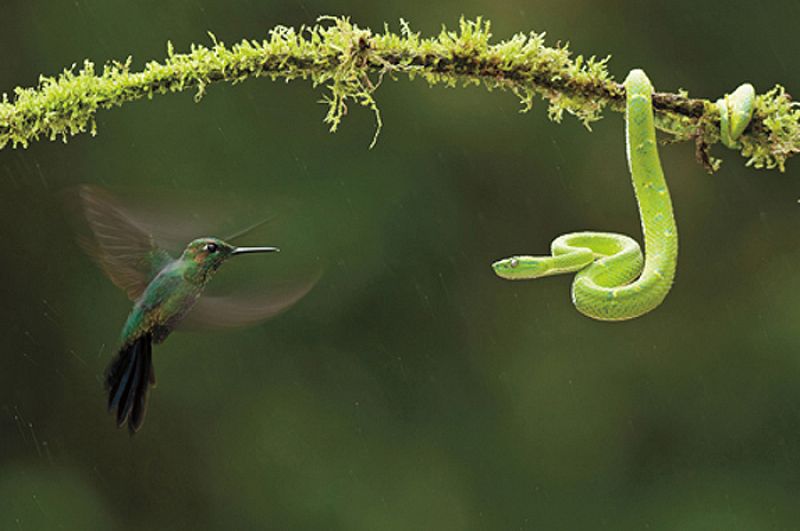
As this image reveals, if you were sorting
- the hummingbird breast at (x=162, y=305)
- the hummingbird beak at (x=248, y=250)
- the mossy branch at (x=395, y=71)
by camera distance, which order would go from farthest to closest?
the hummingbird breast at (x=162, y=305) → the hummingbird beak at (x=248, y=250) → the mossy branch at (x=395, y=71)

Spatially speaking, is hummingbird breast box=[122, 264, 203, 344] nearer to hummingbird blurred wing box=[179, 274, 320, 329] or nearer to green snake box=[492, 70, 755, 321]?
hummingbird blurred wing box=[179, 274, 320, 329]

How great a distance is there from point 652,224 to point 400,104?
8.98 ft

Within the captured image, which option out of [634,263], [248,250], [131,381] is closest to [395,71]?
[248,250]

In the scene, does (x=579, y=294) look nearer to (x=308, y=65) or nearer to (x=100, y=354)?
(x=308, y=65)

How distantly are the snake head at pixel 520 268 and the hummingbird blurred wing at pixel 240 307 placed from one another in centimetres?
26

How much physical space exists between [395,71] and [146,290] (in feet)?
1.77

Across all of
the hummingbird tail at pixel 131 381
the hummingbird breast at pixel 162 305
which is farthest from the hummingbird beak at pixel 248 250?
the hummingbird tail at pixel 131 381

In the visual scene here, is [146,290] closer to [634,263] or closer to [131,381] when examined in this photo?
[131,381]

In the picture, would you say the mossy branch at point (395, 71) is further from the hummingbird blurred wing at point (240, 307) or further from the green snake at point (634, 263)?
the hummingbird blurred wing at point (240, 307)

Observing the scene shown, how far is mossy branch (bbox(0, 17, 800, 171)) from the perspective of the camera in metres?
1.30

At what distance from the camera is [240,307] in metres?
1.50

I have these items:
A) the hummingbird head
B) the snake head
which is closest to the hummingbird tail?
the hummingbird head

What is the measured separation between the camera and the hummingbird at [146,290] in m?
1.47

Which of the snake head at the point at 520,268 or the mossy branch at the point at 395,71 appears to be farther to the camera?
the snake head at the point at 520,268
